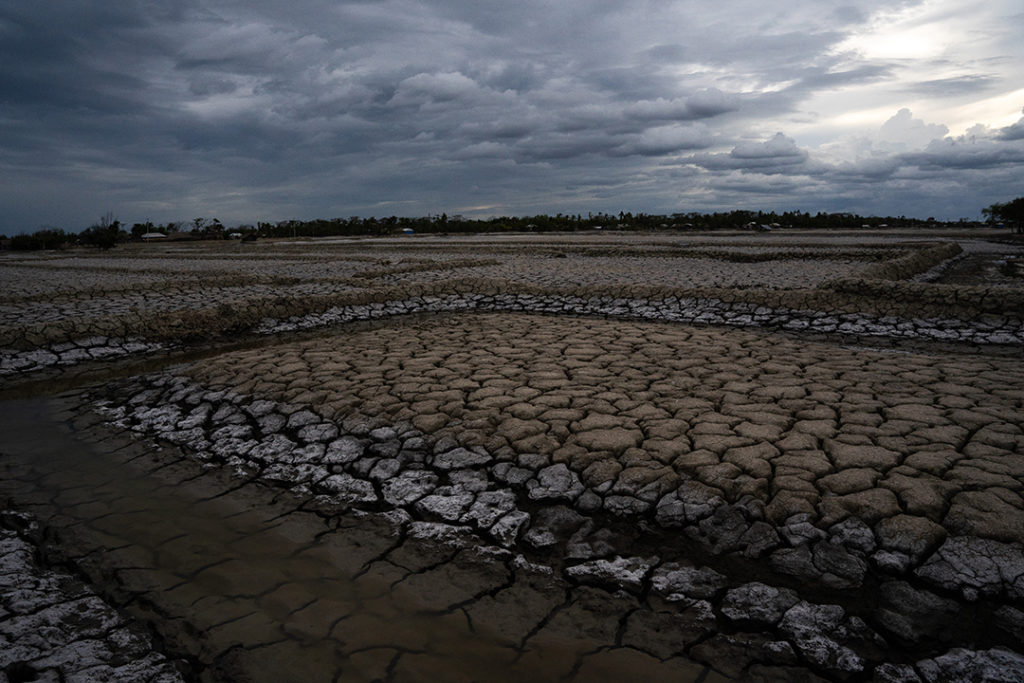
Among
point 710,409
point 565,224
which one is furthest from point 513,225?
point 710,409

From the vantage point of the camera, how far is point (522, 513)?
3104 millimetres

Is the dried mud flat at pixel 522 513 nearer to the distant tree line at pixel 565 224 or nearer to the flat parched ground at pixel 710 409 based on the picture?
the flat parched ground at pixel 710 409

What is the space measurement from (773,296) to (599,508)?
7007mm

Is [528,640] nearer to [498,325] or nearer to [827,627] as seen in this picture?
[827,627]

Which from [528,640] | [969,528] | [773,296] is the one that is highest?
[773,296]

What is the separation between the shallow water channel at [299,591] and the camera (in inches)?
85.9

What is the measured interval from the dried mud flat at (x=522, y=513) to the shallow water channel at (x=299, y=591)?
0.01 m

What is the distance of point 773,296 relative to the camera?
350 inches

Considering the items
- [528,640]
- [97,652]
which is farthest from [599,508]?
[97,652]

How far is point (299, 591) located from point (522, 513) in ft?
3.76

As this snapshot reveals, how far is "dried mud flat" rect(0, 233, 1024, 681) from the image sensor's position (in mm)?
2229

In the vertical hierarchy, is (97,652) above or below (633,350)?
below

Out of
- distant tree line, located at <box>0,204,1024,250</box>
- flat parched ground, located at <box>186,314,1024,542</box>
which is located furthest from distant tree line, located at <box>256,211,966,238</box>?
flat parched ground, located at <box>186,314,1024,542</box>

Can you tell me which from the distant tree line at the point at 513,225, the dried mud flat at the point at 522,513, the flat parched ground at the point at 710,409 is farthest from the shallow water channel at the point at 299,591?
the distant tree line at the point at 513,225
